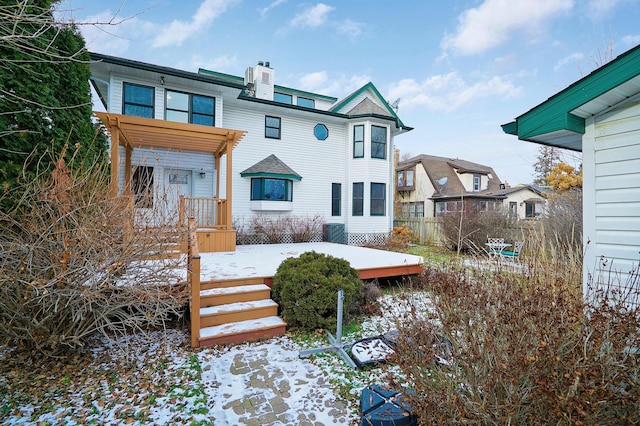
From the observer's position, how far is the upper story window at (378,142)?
1346cm

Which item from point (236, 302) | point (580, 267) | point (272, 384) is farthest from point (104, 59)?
point (580, 267)

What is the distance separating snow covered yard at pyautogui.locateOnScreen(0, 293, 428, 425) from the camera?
8.29 feet

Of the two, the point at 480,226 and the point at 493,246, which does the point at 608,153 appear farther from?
the point at 480,226

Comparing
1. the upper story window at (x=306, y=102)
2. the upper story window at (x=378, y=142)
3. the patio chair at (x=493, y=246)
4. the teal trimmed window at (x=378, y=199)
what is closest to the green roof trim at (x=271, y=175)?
the teal trimmed window at (x=378, y=199)

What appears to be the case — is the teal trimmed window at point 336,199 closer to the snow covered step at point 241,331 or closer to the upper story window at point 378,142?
the upper story window at point 378,142

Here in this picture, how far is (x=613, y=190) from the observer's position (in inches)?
106

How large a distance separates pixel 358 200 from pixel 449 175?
1528 centimetres

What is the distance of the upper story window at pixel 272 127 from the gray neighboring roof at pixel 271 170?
87 cm

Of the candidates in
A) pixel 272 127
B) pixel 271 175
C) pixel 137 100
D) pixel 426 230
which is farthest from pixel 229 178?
pixel 426 230

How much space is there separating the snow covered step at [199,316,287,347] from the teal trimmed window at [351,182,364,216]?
9580 millimetres

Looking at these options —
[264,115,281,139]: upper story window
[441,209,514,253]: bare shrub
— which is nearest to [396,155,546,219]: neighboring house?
[441,209,514,253]: bare shrub

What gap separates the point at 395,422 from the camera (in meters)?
2.05

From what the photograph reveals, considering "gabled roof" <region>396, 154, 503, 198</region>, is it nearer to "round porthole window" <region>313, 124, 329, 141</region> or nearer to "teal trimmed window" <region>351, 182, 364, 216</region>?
"teal trimmed window" <region>351, 182, 364, 216</region>

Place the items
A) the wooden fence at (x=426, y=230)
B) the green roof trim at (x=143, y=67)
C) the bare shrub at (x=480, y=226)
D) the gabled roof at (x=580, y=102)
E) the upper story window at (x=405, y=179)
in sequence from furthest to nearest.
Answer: the upper story window at (x=405, y=179) → the wooden fence at (x=426, y=230) → the bare shrub at (x=480, y=226) → the green roof trim at (x=143, y=67) → the gabled roof at (x=580, y=102)
